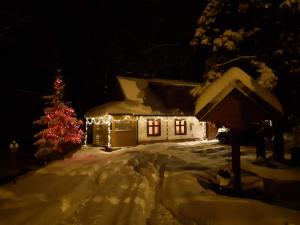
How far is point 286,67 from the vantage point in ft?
46.5

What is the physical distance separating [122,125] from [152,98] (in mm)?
5280

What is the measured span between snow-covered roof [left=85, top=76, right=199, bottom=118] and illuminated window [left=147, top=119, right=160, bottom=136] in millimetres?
1078

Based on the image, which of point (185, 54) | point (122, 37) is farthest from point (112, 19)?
point (185, 54)

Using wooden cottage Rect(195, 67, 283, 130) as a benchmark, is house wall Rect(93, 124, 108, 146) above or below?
below

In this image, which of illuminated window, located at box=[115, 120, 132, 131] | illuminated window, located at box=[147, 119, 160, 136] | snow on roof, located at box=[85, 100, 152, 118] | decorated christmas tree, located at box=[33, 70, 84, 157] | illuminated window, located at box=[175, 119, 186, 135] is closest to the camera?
decorated christmas tree, located at box=[33, 70, 84, 157]

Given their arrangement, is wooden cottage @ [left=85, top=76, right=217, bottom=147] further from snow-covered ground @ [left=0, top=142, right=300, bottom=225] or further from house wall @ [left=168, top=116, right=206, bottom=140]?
snow-covered ground @ [left=0, top=142, right=300, bottom=225]

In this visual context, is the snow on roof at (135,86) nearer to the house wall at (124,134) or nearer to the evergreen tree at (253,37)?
the house wall at (124,134)

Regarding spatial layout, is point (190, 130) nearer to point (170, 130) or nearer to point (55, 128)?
point (170, 130)

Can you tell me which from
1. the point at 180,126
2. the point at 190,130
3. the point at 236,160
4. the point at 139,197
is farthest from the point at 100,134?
the point at 236,160

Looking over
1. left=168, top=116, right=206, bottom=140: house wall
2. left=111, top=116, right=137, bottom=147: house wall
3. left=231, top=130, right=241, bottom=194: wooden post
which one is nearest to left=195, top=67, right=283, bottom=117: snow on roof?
left=231, top=130, right=241, bottom=194: wooden post

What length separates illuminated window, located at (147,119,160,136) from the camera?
27.9 meters

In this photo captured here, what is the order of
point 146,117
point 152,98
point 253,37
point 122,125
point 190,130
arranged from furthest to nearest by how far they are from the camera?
1. point 190,130
2. point 152,98
3. point 146,117
4. point 122,125
5. point 253,37

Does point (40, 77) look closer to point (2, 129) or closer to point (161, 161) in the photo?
point (2, 129)

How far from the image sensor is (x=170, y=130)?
96.3 feet
